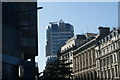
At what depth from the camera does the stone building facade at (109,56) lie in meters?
73.6

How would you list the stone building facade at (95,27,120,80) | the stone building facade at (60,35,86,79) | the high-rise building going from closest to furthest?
the high-rise building
the stone building facade at (95,27,120,80)
the stone building facade at (60,35,86,79)

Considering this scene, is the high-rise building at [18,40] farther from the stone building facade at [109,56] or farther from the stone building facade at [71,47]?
the stone building facade at [71,47]

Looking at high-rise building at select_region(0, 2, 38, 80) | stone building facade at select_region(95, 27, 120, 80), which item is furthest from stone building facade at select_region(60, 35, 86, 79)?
high-rise building at select_region(0, 2, 38, 80)

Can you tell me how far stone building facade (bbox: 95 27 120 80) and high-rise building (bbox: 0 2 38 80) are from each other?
28568 millimetres

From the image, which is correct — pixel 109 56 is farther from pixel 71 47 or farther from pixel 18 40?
pixel 18 40

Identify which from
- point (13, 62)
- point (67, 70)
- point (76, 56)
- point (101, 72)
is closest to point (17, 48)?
point (13, 62)

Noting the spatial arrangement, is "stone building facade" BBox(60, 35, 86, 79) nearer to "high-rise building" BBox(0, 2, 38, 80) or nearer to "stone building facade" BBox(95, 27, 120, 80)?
"stone building facade" BBox(95, 27, 120, 80)

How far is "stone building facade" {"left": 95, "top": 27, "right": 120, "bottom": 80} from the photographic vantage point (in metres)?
73.6

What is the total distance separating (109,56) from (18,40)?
3841cm

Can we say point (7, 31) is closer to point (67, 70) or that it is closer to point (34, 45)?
point (34, 45)

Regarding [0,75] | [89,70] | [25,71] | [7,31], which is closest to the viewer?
[0,75]

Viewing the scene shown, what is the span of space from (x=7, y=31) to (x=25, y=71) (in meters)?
7.12

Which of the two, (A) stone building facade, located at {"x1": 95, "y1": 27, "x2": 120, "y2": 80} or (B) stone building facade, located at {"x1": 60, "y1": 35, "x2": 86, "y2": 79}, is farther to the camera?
(B) stone building facade, located at {"x1": 60, "y1": 35, "x2": 86, "y2": 79}

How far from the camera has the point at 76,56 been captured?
108m
